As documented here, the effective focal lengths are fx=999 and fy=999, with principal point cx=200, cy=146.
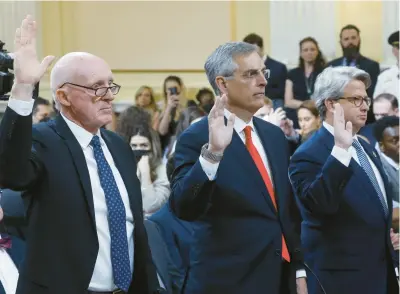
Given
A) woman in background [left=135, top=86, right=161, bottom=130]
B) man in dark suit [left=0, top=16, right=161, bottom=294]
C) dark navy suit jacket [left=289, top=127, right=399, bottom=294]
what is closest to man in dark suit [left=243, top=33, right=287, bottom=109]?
woman in background [left=135, top=86, right=161, bottom=130]

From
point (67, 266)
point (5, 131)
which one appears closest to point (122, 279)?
point (67, 266)

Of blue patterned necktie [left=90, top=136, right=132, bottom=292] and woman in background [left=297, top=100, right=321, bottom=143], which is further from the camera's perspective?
woman in background [left=297, top=100, right=321, bottom=143]

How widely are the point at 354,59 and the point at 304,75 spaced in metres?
0.51

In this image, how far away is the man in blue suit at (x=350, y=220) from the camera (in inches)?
191

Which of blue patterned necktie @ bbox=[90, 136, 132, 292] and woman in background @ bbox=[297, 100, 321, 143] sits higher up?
blue patterned necktie @ bbox=[90, 136, 132, 292]

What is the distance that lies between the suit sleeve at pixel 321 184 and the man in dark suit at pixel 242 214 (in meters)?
0.29

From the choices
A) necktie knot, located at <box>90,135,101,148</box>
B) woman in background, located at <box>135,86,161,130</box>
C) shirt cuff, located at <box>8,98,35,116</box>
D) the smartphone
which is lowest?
woman in background, located at <box>135,86,161,130</box>

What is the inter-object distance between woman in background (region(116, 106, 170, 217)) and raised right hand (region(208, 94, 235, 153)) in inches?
107

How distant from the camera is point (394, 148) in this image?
6969 millimetres

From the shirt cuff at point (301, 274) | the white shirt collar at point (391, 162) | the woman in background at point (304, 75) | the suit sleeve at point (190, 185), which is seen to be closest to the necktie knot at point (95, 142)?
the suit sleeve at point (190, 185)

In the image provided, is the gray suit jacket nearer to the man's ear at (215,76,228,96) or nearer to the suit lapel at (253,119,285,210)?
the suit lapel at (253,119,285,210)

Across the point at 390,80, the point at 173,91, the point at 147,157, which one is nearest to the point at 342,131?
the point at 147,157

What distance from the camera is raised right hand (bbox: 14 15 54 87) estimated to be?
11.2 feet

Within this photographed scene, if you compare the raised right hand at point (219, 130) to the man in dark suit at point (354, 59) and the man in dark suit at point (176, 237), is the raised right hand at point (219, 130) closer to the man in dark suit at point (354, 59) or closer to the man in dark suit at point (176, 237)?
the man in dark suit at point (176, 237)
